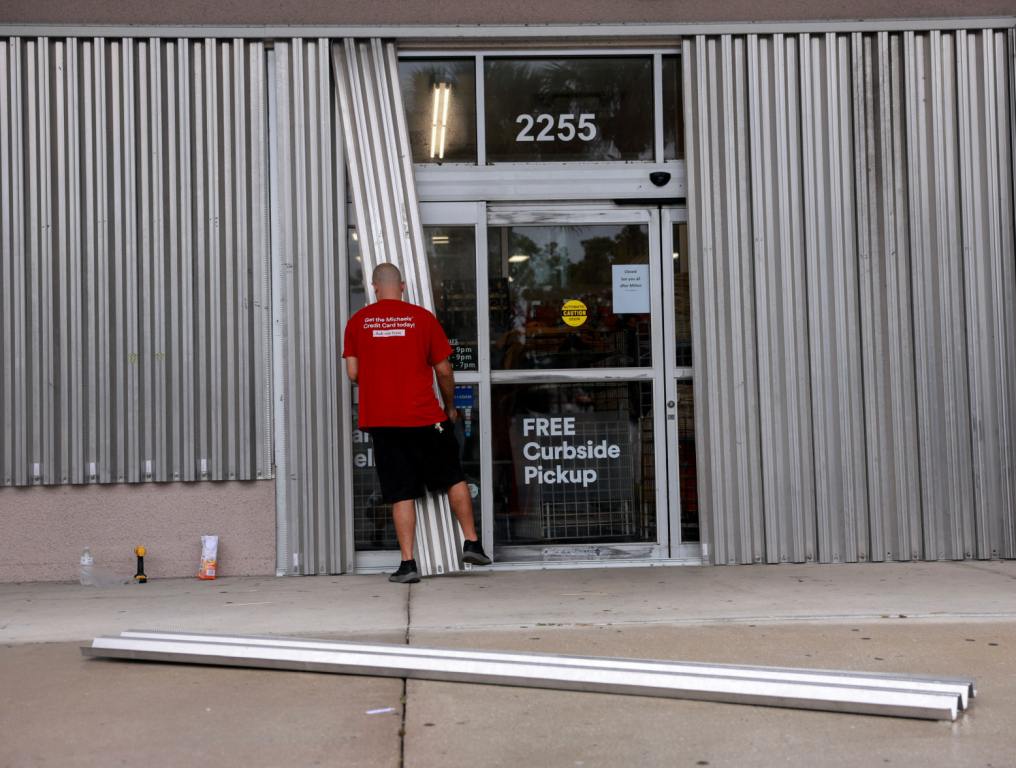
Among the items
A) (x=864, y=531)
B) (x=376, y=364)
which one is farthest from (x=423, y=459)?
(x=864, y=531)

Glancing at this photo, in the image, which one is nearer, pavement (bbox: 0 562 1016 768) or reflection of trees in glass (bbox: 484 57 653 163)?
pavement (bbox: 0 562 1016 768)

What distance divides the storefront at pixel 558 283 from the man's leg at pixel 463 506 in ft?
1.29

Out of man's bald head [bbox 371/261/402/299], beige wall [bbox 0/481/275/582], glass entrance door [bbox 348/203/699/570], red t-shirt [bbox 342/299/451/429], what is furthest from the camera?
glass entrance door [bbox 348/203/699/570]

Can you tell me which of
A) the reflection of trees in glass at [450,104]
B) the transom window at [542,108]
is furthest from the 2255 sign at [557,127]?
the reflection of trees in glass at [450,104]

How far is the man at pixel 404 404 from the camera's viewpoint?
22.8ft

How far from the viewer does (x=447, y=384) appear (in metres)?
7.16

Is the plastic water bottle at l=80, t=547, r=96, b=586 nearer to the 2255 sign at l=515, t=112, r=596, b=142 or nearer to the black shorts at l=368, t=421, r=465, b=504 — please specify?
the black shorts at l=368, t=421, r=465, b=504

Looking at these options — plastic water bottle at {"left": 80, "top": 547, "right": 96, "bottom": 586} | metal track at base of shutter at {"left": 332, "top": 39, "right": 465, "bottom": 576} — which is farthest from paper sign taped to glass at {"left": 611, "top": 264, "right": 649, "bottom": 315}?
plastic water bottle at {"left": 80, "top": 547, "right": 96, "bottom": 586}

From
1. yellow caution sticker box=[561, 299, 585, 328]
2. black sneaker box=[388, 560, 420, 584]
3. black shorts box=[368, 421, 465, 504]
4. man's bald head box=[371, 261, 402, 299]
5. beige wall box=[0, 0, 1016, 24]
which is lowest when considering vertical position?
black sneaker box=[388, 560, 420, 584]

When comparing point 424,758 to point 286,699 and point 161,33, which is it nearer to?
point 286,699

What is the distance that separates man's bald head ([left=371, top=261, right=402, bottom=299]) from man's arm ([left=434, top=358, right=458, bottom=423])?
49 centimetres

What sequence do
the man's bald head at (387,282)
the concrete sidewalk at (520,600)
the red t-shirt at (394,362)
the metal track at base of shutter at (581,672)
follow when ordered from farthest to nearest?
the man's bald head at (387,282) → the red t-shirt at (394,362) → the concrete sidewalk at (520,600) → the metal track at base of shutter at (581,672)

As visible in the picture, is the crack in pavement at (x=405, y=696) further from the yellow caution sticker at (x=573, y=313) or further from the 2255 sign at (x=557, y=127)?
the 2255 sign at (x=557, y=127)

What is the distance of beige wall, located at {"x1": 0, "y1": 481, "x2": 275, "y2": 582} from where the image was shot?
283 inches
